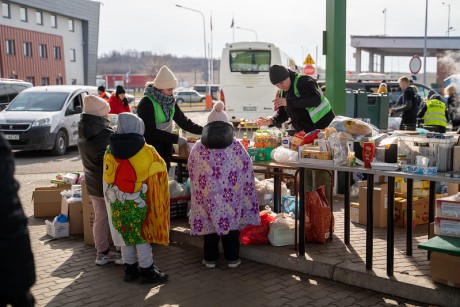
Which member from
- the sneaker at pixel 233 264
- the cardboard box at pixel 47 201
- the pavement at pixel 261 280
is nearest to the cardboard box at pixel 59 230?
the pavement at pixel 261 280

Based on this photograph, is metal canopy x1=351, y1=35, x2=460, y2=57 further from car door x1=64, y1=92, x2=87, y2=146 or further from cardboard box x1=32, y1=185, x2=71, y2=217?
cardboard box x1=32, y1=185, x2=71, y2=217

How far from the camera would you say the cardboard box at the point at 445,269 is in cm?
480

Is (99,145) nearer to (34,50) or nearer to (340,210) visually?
(340,210)

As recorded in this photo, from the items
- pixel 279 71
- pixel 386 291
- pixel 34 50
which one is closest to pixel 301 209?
pixel 386 291

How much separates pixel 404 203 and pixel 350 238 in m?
0.94

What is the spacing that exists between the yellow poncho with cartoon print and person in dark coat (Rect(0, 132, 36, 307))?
8.76ft

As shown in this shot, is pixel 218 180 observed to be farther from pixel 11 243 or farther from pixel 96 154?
pixel 11 243

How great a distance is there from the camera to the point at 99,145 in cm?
617

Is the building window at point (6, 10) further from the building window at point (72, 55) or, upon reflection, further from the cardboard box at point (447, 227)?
the cardboard box at point (447, 227)

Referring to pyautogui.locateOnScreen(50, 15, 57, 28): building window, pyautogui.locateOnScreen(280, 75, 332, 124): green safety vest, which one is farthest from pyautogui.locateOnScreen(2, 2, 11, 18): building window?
pyautogui.locateOnScreen(280, 75, 332, 124): green safety vest

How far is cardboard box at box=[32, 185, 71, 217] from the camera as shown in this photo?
8352 mm

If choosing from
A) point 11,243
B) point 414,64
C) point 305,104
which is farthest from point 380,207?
point 414,64

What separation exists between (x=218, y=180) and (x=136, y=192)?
0.86 meters

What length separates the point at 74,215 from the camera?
741cm
